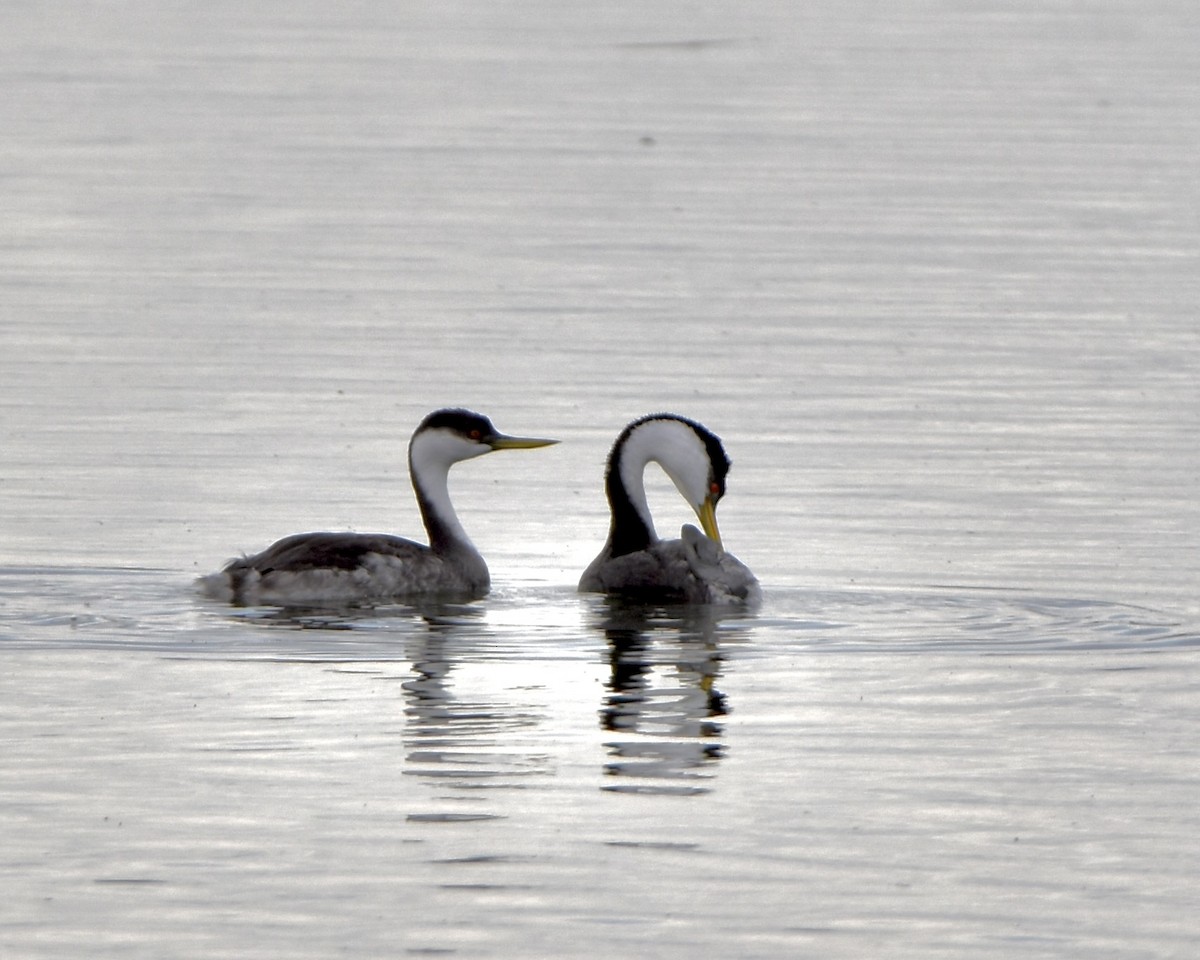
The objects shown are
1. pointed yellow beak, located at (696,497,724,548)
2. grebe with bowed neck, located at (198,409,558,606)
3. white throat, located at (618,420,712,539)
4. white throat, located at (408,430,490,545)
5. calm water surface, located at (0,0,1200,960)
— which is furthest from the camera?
white throat, located at (408,430,490,545)

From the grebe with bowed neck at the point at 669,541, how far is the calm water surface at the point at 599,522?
0.27 meters

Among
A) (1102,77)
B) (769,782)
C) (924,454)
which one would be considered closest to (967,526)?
(924,454)

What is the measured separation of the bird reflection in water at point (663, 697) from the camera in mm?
9484

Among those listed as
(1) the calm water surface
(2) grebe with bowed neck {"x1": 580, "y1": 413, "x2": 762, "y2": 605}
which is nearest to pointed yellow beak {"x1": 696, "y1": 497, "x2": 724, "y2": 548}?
(2) grebe with bowed neck {"x1": 580, "y1": 413, "x2": 762, "y2": 605}

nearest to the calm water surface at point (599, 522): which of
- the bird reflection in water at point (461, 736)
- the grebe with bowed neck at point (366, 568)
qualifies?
the bird reflection in water at point (461, 736)

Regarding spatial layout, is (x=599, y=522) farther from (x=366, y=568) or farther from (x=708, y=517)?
(x=366, y=568)

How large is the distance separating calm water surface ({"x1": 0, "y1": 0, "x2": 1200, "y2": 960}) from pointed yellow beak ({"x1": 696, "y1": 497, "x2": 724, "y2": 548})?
257mm

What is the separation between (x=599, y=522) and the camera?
14.9m

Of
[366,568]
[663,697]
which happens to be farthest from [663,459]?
[663,697]

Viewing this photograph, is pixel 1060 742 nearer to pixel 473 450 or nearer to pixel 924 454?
pixel 473 450

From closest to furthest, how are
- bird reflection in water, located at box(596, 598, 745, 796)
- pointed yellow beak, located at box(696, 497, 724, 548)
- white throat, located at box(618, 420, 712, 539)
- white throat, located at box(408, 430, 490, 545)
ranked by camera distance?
bird reflection in water, located at box(596, 598, 745, 796), pointed yellow beak, located at box(696, 497, 724, 548), white throat, located at box(618, 420, 712, 539), white throat, located at box(408, 430, 490, 545)

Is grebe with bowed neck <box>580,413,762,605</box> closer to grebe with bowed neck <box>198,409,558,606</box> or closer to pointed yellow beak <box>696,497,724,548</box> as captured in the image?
pointed yellow beak <box>696,497,724,548</box>

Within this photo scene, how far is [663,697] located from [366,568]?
8.53 ft

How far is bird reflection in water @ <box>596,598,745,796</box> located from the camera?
948cm
